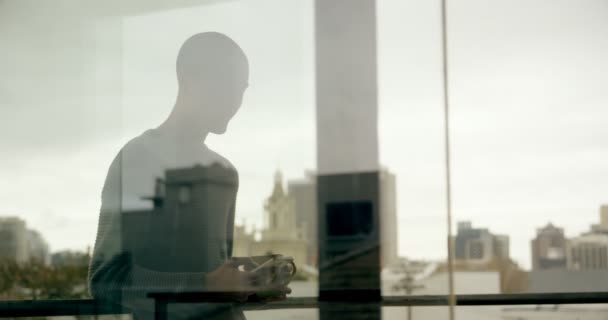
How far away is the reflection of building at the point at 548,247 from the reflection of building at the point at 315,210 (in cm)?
29

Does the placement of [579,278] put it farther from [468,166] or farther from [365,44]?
[365,44]

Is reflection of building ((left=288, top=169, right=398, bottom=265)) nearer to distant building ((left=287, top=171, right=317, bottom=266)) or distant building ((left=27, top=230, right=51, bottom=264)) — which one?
distant building ((left=287, top=171, right=317, bottom=266))

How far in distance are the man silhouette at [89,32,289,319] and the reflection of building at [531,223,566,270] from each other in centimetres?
59

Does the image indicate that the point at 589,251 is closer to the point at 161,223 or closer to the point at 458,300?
the point at 458,300

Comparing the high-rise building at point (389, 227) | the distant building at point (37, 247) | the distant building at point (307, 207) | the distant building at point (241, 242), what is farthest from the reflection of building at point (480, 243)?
the distant building at point (37, 247)

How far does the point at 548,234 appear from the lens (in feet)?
4.58

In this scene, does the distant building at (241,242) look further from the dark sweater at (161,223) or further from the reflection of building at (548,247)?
the reflection of building at (548,247)

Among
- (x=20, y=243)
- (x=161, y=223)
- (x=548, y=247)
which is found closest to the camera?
(x=548, y=247)

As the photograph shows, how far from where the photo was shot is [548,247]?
1401 millimetres

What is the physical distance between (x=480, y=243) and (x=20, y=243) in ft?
3.47

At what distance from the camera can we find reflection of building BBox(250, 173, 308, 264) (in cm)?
143

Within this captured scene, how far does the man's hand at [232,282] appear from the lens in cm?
146

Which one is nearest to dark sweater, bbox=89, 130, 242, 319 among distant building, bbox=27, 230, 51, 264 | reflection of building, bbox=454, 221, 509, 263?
distant building, bbox=27, 230, 51, 264

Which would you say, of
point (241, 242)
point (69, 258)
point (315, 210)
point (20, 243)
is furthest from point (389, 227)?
point (20, 243)
